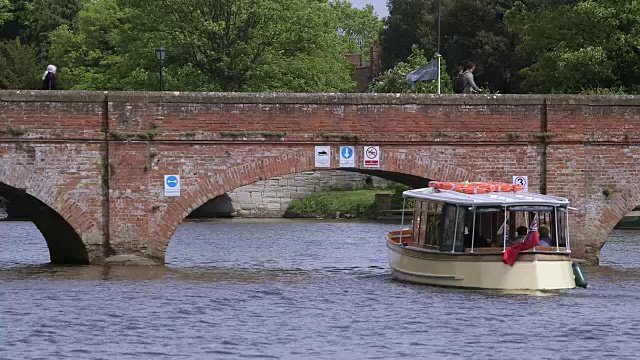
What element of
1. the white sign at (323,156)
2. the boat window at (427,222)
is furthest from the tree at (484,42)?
the boat window at (427,222)

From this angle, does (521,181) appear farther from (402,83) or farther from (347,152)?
(402,83)

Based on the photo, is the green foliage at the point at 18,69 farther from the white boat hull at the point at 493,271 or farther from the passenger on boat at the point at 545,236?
Result: the passenger on boat at the point at 545,236

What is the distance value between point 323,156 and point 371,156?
1.07 m

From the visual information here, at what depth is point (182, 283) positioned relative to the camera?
95.2 ft

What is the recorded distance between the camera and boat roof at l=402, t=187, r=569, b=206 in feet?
89.5

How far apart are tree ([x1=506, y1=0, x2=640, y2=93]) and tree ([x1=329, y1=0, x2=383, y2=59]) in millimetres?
62442

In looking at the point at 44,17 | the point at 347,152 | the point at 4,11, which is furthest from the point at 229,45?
the point at 4,11

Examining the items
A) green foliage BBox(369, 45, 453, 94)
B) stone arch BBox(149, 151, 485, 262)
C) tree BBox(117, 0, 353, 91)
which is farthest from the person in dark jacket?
tree BBox(117, 0, 353, 91)

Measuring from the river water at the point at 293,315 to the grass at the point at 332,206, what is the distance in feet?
80.8

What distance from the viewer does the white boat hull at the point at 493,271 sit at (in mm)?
26672

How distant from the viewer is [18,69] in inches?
2945

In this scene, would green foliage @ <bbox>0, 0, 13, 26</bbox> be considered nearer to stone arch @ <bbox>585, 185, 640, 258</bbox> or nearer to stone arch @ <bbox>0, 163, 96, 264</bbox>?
stone arch @ <bbox>0, 163, 96, 264</bbox>

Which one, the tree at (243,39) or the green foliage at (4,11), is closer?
the tree at (243,39)

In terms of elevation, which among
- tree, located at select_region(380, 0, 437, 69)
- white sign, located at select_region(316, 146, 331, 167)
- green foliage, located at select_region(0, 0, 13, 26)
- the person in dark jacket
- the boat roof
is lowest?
the boat roof
